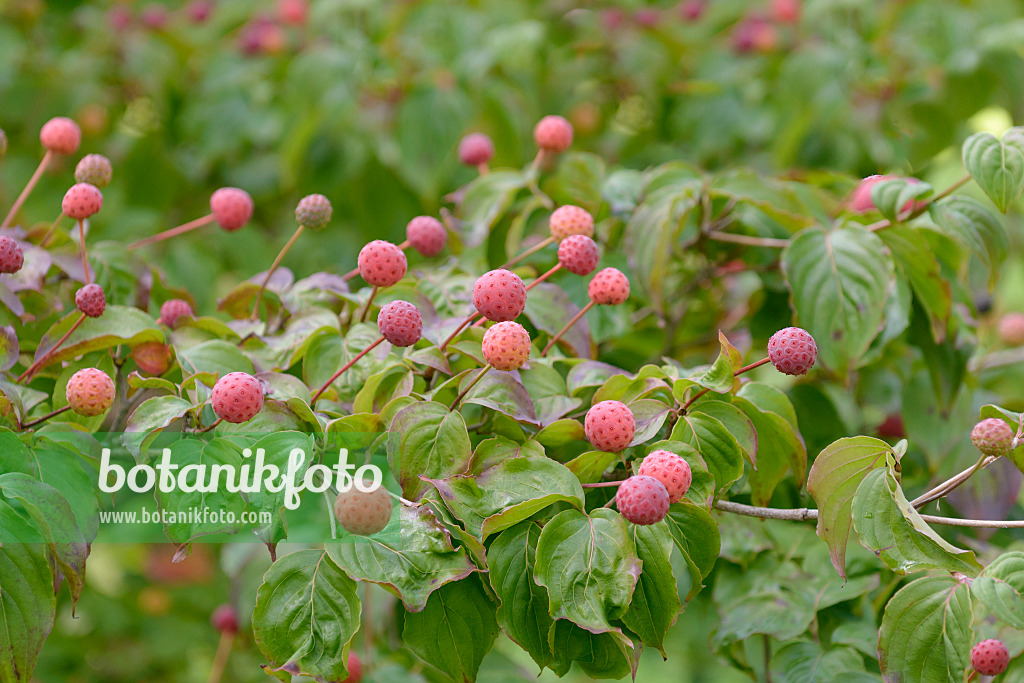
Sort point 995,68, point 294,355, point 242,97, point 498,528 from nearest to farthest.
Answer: point 498,528
point 294,355
point 995,68
point 242,97

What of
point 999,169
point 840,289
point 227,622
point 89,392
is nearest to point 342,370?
point 89,392

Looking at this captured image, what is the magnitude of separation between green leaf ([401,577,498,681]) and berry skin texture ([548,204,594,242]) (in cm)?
35

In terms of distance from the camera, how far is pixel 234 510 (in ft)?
2.36

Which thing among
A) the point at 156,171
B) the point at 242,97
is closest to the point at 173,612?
the point at 156,171

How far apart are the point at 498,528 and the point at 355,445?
0.15m

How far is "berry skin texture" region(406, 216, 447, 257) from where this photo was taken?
0.94 meters

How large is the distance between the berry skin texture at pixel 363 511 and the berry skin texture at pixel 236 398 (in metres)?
0.10

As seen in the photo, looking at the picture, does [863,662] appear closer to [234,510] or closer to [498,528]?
[498,528]

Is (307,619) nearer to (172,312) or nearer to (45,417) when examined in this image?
(45,417)

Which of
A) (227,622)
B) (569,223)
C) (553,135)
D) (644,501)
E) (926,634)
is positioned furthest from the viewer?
(227,622)

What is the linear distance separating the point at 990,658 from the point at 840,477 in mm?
188

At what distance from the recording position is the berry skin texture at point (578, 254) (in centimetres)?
82

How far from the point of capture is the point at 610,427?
70 cm

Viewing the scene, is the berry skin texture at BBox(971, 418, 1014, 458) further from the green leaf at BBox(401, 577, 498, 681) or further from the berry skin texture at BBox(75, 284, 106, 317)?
the berry skin texture at BBox(75, 284, 106, 317)
